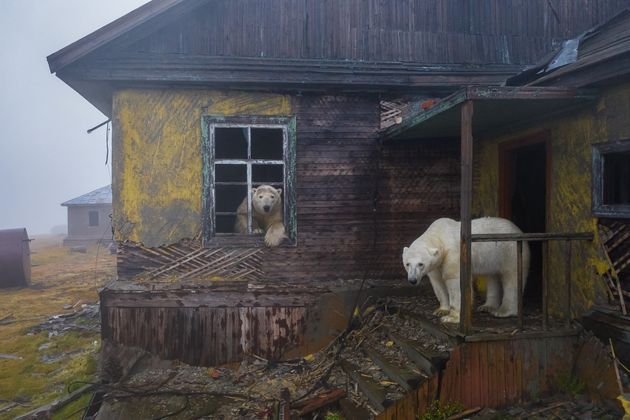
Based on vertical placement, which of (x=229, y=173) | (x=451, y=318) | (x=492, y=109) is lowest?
(x=451, y=318)

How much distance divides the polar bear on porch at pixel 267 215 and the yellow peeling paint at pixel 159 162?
0.80 m

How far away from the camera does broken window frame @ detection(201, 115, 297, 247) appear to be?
6.37m

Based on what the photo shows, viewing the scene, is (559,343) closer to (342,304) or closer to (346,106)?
(342,304)

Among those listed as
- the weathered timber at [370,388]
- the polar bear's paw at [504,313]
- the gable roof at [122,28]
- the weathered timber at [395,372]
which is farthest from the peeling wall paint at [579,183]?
the gable roof at [122,28]

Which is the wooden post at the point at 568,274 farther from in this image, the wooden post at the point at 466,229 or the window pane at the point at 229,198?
the window pane at the point at 229,198

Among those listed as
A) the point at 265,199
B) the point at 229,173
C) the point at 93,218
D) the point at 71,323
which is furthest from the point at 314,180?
the point at 93,218

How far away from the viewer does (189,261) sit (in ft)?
20.9

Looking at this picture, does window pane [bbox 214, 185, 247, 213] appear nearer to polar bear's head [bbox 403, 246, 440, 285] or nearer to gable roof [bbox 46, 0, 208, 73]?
gable roof [bbox 46, 0, 208, 73]

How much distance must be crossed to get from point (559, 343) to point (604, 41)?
366 centimetres

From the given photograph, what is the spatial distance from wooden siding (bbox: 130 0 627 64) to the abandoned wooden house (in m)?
0.02

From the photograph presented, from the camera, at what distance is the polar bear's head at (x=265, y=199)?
631cm

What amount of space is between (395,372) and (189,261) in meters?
3.40

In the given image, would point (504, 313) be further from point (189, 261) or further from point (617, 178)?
point (189, 261)

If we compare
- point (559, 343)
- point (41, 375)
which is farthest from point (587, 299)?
point (41, 375)
